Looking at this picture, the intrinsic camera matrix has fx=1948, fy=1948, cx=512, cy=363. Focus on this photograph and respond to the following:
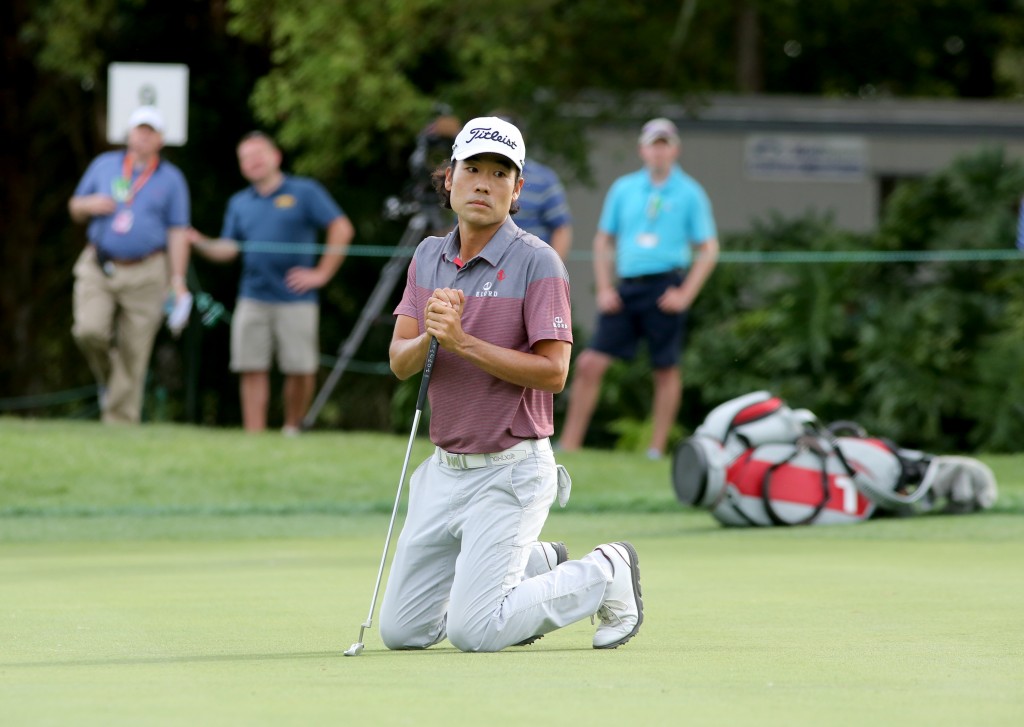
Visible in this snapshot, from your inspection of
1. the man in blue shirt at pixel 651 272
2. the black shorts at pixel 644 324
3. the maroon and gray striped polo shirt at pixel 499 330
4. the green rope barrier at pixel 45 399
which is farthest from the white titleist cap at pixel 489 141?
the green rope barrier at pixel 45 399

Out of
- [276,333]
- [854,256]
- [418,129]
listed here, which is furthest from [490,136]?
[418,129]

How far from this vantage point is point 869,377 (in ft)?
51.2

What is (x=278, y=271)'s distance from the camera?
1377 centimetres

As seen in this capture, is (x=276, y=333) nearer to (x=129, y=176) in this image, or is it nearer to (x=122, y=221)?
(x=122, y=221)

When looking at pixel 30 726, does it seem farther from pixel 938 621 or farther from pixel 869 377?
pixel 869 377

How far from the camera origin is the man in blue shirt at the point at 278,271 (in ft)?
45.0

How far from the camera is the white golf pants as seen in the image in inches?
222

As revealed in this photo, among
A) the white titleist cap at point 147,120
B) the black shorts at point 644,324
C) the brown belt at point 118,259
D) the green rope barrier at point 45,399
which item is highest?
the white titleist cap at point 147,120

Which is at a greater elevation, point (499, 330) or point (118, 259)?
point (499, 330)

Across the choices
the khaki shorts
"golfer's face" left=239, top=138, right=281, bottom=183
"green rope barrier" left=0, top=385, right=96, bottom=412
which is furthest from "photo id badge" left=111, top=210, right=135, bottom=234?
"green rope barrier" left=0, top=385, right=96, bottom=412

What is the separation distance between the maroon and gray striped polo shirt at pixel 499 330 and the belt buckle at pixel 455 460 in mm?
22

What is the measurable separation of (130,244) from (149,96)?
1.61 metres

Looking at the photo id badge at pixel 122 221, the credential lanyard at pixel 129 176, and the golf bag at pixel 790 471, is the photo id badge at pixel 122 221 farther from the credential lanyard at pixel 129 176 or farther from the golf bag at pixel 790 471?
the golf bag at pixel 790 471

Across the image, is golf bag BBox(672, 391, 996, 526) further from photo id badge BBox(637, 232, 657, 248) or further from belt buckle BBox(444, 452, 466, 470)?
belt buckle BBox(444, 452, 466, 470)
